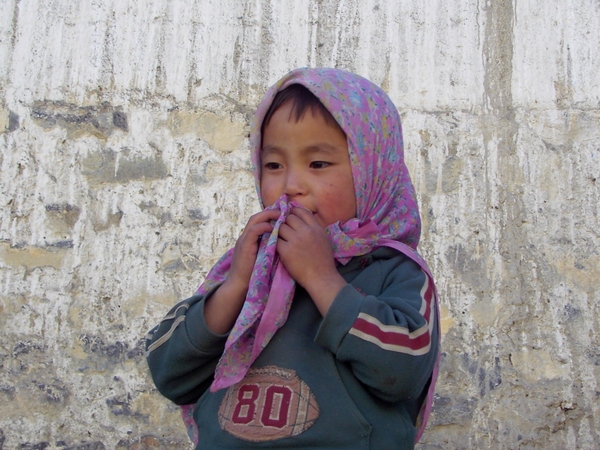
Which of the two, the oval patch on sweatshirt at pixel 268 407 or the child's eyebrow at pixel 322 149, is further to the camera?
the child's eyebrow at pixel 322 149

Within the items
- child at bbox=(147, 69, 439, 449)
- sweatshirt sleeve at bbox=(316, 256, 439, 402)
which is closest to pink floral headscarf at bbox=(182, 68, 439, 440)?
child at bbox=(147, 69, 439, 449)

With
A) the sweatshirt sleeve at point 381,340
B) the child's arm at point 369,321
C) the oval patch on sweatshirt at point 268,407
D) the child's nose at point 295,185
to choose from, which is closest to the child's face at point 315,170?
the child's nose at point 295,185

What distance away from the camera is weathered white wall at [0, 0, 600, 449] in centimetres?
281

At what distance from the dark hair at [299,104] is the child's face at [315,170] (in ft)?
0.04

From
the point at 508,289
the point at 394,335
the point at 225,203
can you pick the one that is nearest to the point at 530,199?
the point at 508,289

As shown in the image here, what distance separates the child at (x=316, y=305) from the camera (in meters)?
1.32

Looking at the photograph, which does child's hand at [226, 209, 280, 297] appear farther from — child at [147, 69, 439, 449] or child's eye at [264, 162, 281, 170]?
child's eye at [264, 162, 281, 170]

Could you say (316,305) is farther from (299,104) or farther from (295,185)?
(299,104)

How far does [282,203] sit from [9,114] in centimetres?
219

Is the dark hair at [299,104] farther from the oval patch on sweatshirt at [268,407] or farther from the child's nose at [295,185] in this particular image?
the oval patch on sweatshirt at [268,407]

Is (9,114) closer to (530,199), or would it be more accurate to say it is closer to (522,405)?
(530,199)

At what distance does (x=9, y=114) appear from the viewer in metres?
3.12

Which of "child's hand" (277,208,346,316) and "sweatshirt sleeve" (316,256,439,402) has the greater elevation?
"child's hand" (277,208,346,316)

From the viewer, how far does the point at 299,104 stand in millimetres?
1639
